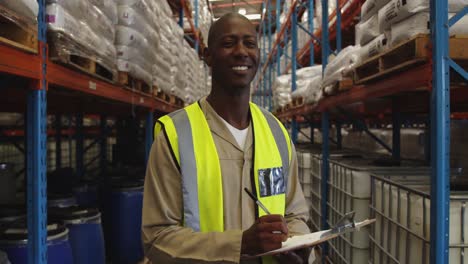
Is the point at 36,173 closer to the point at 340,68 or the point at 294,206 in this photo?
the point at 294,206

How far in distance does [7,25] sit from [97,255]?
85.5 inches

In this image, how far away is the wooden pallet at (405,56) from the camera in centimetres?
230

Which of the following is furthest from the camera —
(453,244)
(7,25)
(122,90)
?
(122,90)

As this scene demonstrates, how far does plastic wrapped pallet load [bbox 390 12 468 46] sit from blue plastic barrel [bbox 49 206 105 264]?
2.78 m

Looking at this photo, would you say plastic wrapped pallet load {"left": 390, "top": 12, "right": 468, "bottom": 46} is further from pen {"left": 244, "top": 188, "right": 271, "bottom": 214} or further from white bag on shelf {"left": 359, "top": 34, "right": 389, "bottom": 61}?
pen {"left": 244, "top": 188, "right": 271, "bottom": 214}

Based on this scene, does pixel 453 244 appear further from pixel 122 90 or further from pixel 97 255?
pixel 122 90

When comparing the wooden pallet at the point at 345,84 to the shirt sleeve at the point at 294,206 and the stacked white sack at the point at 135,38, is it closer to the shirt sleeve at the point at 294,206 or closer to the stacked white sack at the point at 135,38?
the stacked white sack at the point at 135,38

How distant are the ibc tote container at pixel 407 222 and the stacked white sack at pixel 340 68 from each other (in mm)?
1343

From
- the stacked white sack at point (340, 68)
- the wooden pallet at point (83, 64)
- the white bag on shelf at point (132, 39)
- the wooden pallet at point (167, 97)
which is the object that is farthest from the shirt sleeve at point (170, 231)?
the wooden pallet at point (167, 97)

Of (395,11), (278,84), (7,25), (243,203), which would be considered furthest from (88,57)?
(278,84)

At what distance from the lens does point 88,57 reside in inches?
117

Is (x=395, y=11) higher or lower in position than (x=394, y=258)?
higher

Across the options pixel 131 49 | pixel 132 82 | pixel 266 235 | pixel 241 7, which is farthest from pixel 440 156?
pixel 241 7

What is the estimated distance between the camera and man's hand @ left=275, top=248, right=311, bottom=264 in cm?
161
